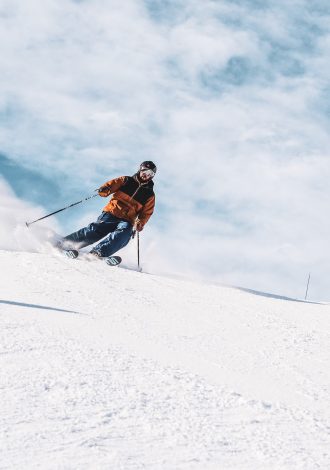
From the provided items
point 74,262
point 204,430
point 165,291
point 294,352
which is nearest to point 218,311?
point 165,291

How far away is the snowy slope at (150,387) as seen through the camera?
284 centimetres

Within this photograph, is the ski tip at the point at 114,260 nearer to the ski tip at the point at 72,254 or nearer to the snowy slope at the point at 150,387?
the ski tip at the point at 72,254

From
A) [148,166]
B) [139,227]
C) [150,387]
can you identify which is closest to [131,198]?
[139,227]

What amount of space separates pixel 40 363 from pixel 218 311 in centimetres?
429

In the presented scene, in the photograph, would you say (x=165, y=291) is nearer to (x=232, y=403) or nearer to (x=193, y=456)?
(x=232, y=403)

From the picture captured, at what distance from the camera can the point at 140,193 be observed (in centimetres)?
1090

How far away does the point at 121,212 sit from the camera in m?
11.0

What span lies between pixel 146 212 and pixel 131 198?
0.42 m

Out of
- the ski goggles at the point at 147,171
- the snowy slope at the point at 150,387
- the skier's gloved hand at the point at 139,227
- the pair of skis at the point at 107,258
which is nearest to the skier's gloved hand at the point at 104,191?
the ski goggles at the point at 147,171

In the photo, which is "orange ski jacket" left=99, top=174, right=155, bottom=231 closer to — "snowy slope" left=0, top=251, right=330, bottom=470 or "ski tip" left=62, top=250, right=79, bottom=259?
"ski tip" left=62, top=250, right=79, bottom=259

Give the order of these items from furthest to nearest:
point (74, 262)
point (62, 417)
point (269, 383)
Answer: point (74, 262), point (269, 383), point (62, 417)

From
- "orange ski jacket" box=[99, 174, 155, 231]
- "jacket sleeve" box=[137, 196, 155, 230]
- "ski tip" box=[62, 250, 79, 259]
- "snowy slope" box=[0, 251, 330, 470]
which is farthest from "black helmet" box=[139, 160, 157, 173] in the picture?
"snowy slope" box=[0, 251, 330, 470]

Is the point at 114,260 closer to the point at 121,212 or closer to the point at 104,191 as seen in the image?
the point at 121,212

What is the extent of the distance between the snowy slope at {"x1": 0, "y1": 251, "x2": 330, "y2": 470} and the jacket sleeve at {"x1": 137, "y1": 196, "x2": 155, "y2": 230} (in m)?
3.78
